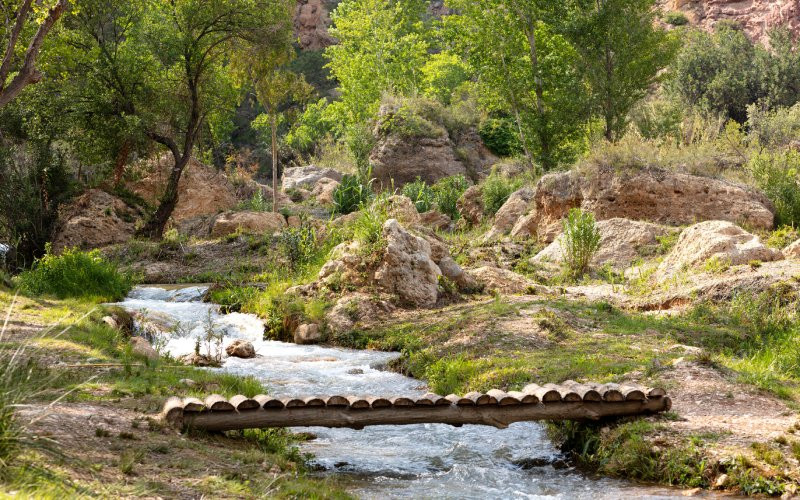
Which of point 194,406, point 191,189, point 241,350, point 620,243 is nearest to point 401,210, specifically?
point 620,243

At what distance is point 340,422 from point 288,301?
262 inches

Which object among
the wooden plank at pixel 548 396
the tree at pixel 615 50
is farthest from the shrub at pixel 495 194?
the wooden plank at pixel 548 396

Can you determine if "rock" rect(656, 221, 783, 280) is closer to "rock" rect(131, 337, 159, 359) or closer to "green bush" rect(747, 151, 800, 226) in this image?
"green bush" rect(747, 151, 800, 226)

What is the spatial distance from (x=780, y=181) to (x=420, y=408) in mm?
12654

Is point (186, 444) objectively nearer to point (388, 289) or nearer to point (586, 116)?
point (388, 289)

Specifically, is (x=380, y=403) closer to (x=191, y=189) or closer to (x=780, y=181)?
(x=780, y=181)

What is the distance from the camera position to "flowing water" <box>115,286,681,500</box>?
539 cm

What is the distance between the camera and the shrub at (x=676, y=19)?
49156 millimetres

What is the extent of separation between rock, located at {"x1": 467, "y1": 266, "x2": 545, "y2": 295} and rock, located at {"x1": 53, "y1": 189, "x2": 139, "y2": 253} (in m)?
11.3

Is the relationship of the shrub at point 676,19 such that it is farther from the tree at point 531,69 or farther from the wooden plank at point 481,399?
the wooden plank at point 481,399

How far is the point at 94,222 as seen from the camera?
69.4 feet

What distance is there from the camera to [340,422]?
19.5 feet

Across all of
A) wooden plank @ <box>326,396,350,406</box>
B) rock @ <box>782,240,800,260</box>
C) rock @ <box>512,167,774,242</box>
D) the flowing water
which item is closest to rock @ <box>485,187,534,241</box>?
rock @ <box>512,167,774,242</box>

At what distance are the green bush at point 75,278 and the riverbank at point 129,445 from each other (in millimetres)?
5513
